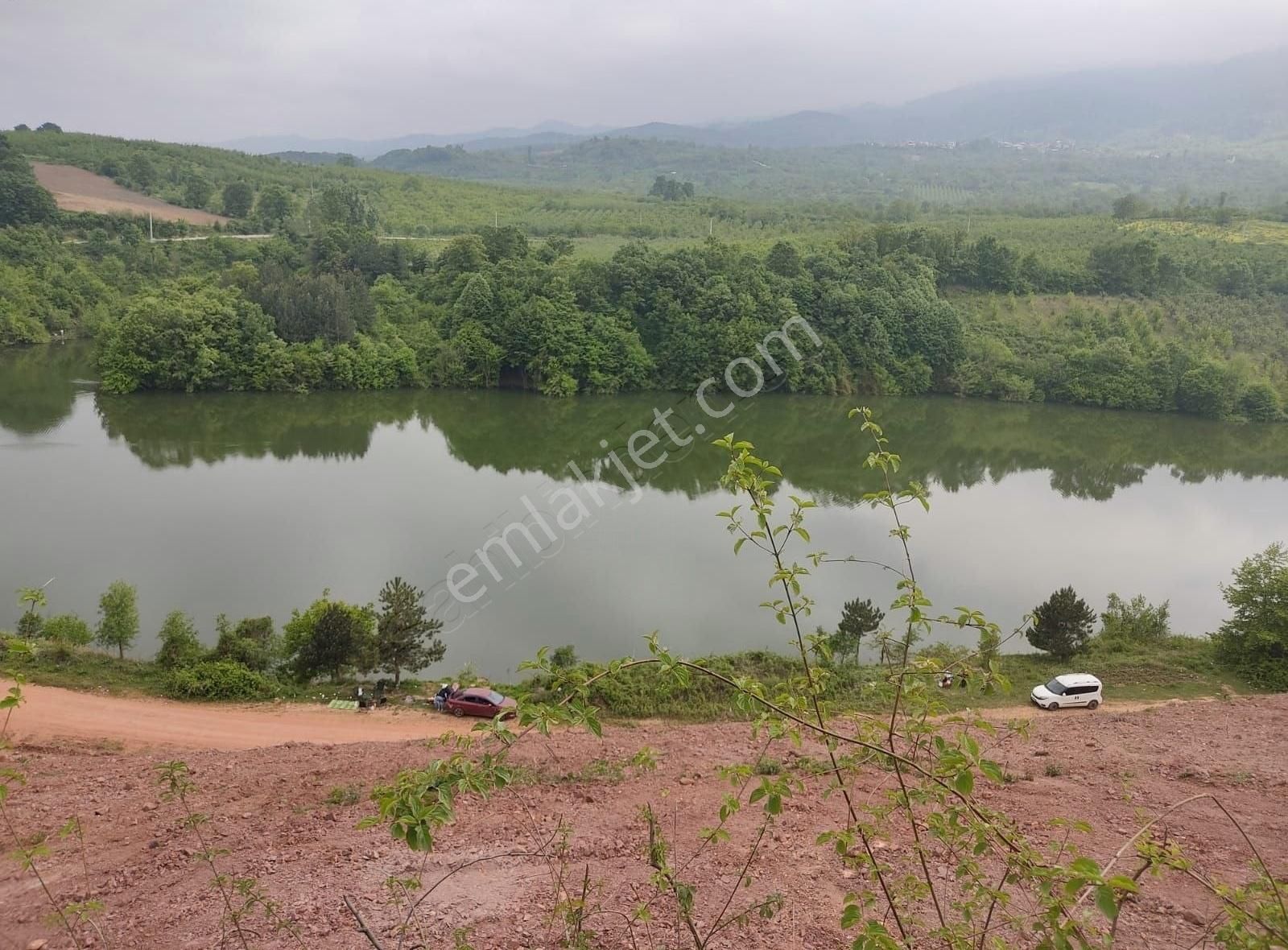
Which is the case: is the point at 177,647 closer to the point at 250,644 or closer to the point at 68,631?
the point at 250,644

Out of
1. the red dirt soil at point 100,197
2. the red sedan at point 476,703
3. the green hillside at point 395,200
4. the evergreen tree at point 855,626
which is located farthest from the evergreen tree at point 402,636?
the red dirt soil at point 100,197

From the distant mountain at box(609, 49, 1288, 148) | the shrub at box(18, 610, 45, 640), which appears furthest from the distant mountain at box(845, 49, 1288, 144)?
the shrub at box(18, 610, 45, 640)

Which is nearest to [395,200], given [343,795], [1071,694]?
[1071,694]

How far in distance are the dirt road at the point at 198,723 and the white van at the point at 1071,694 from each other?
20.0 feet

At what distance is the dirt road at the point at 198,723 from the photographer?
7445mm

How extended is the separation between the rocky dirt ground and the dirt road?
0.23 metres

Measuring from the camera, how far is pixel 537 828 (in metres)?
4.30

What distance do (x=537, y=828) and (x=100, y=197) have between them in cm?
4613

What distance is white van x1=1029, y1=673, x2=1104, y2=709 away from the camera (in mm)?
8773

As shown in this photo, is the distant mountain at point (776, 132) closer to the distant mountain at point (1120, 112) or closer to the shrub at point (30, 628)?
the distant mountain at point (1120, 112)

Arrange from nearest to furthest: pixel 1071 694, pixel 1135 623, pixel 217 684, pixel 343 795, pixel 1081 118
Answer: pixel 343 795 < pixel 217 684 < pixel 1071 694 < pixel 1135 623 < pixel 1081 118

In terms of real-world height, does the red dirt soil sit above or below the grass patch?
above

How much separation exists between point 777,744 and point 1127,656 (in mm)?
5875

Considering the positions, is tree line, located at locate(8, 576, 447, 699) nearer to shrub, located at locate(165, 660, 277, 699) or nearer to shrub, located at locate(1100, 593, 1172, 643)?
shrub, located at locate(165, 660, 277, 699)
